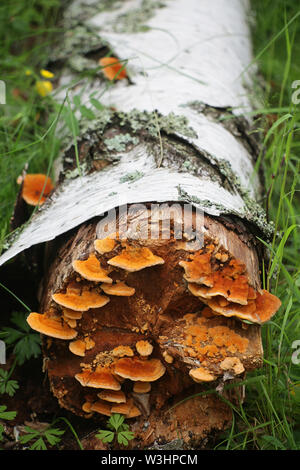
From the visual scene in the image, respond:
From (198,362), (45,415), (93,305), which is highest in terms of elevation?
(93,305)

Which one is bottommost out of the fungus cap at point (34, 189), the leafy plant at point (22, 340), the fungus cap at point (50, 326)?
the leafy plant at point (22, 340)

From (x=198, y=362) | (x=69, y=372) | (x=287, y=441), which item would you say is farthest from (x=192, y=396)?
(x=69, y=372)

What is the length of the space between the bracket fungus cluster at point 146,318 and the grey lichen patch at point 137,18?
9.15 ft

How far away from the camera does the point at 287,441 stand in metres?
2.22

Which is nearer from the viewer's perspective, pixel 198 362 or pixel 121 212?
pixel 198 362

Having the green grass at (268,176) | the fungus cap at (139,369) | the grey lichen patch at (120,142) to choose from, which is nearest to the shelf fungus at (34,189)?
the green grass at (268,176)

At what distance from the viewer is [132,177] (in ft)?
8.09

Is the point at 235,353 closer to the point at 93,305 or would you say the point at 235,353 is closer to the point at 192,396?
the point at 192,396

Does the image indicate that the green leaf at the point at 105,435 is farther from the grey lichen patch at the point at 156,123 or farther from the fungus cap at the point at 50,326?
the grey lichen patch at the point at 156,123

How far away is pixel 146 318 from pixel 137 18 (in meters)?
3.50

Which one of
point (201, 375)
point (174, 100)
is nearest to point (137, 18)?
A: point (174, 100)

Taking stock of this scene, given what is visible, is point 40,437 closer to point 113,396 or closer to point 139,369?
point 113,396

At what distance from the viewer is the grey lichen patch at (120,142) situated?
9.30ft

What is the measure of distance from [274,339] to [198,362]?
0.70 meters
